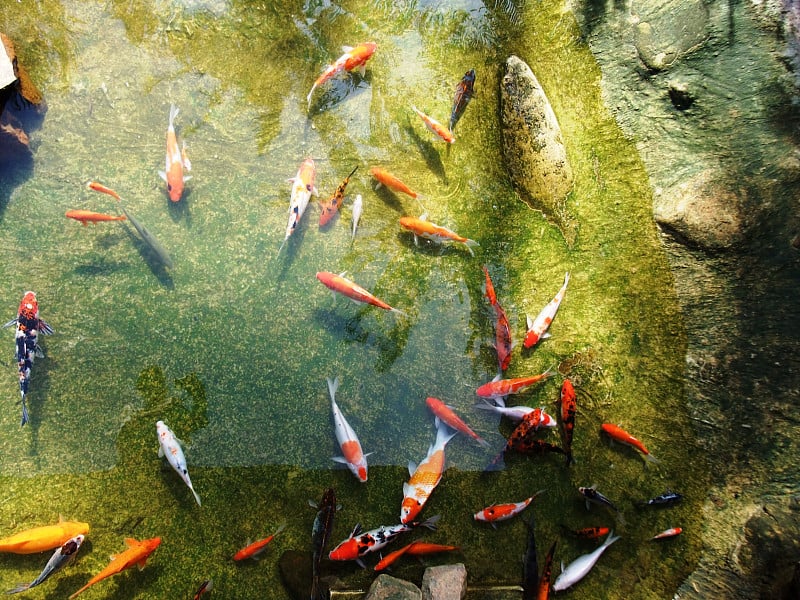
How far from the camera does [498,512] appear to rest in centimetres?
304

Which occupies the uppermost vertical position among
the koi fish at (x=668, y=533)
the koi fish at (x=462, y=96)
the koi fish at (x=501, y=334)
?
the koi fish at (x=462, y=96)

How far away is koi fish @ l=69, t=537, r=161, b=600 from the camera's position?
2699 millimetres

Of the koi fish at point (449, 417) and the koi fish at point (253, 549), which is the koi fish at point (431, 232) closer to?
the koi fish at point (449, 417)

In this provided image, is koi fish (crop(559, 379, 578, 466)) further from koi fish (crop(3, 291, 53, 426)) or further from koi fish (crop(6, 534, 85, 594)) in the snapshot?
koi fish (crop(3, 291, 53, 426))

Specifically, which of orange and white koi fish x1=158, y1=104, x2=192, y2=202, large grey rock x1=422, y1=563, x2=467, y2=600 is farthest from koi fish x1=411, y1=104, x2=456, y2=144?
large grey rock x1=422, y1=563, x2=467, y2=600

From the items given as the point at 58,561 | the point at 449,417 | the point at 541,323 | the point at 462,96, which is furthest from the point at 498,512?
the point at 462,96

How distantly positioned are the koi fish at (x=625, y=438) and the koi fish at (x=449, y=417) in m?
0.86

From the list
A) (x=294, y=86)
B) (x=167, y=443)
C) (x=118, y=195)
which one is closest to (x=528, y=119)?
(x=294, y=86)

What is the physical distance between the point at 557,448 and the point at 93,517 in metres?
3.01

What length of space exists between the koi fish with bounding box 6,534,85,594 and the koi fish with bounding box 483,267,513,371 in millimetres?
2882

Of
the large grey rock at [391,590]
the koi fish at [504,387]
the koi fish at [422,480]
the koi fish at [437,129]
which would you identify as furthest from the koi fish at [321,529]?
the koi fish at [437,129]

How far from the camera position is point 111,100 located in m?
3.45

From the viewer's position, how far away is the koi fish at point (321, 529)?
2928mm

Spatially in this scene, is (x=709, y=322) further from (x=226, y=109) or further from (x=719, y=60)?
(x=226, y=109)
